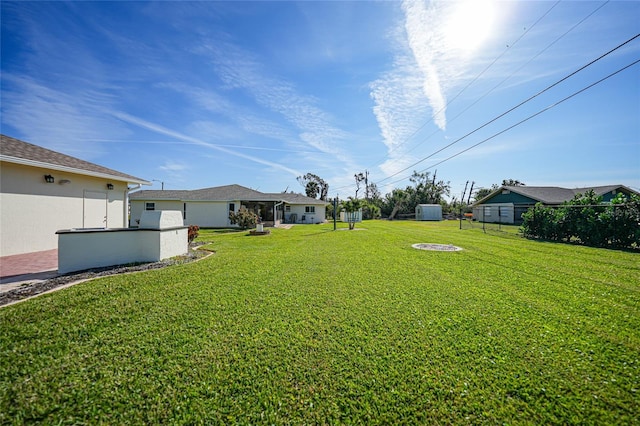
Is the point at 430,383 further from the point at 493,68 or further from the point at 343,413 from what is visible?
the point at 493,68

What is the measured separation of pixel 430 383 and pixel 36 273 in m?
8.50

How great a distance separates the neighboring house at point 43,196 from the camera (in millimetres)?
6965

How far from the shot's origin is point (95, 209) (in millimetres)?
9539

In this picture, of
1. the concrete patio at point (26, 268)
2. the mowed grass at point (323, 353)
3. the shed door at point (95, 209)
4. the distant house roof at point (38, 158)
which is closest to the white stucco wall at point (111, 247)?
the concrete patio at point (26, 268)

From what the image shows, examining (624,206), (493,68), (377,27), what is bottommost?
(624,206)

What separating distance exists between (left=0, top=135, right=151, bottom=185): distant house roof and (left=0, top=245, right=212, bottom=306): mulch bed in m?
4.21

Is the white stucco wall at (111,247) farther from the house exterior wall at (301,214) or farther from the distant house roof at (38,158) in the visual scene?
the house exterior wall at (301,214)

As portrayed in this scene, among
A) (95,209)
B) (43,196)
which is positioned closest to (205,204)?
(95,209)

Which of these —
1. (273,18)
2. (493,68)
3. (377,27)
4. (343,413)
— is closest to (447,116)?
(493,68)

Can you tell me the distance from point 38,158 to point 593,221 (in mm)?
21602

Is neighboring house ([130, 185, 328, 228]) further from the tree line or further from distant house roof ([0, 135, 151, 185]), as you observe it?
the tree line

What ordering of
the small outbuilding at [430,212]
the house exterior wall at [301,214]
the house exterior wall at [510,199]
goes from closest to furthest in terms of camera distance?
the house exterior wall at [510,199] → the house exterior wall at [301,214] → the small outbuilding at [430,212]

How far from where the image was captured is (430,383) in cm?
231

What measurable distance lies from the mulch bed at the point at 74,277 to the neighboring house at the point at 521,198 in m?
24.2
